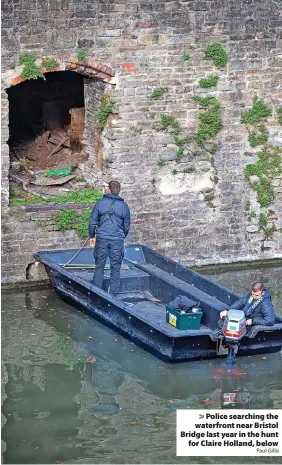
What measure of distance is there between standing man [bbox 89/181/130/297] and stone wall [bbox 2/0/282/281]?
5.69ft

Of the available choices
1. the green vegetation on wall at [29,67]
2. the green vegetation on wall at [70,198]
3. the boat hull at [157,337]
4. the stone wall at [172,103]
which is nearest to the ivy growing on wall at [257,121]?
the stone wall at [172,103]

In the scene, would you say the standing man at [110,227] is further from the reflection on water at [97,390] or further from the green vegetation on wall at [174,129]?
the green vegetation on wall at [174,129]

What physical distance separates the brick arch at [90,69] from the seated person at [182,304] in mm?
3982

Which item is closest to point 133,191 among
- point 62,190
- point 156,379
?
point 62,190

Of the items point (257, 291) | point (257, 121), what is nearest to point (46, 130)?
point (257, 121)

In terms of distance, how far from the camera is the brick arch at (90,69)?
17500mm

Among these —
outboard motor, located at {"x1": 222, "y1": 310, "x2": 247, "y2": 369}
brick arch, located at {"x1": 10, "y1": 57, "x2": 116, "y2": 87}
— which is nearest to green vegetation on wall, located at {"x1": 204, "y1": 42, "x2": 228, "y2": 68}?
brick arch, located at {"x1": 10, "y1": 57, "x2": 116, "y2": 87}

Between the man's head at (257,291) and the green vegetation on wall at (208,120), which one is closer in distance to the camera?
the man's head at (257,291)

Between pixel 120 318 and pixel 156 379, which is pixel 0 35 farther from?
pixel 156 379

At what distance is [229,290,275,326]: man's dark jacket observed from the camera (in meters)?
14.8

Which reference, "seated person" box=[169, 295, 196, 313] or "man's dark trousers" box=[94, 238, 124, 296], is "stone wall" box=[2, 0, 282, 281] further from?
"seated person" box=[169, 295, 196, 313]

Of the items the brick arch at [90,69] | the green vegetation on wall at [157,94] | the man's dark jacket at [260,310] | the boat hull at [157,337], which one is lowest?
the boat hull at [157,337]

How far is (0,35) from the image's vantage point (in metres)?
16.8

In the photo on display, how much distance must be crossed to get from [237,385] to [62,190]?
17.3 ft
